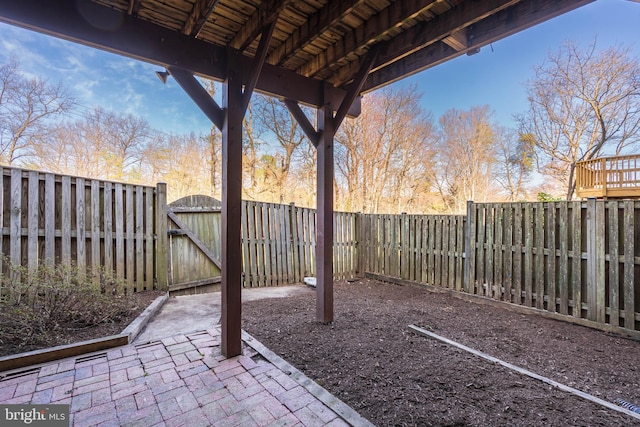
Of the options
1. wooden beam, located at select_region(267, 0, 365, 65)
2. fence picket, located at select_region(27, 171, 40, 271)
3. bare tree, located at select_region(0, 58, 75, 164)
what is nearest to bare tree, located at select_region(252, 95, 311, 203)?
bare tree, located at select_region(0, 58, 75, 164)

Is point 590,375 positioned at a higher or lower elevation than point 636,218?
lower

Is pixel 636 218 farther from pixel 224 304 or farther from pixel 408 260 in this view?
pixel 224 304

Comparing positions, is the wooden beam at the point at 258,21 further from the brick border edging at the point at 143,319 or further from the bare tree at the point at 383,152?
the bare tree at the point at 383,152

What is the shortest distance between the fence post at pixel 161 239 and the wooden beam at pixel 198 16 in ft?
8.82

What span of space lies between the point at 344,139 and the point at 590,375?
10275 millimetres

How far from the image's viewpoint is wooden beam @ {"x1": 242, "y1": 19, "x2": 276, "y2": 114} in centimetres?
212

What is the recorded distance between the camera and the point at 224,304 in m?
2.33

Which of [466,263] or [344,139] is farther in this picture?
[344,139]

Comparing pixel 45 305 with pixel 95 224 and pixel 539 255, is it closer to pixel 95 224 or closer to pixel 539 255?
pixel 95 224

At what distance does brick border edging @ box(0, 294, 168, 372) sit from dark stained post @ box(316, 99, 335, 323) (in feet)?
6.20

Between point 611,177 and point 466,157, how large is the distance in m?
5.76

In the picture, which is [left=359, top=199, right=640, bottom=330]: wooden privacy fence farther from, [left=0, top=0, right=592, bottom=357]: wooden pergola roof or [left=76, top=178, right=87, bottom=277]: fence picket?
[left=76, top=178, right=87, bottom=277]: fence picket

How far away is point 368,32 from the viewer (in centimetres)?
232

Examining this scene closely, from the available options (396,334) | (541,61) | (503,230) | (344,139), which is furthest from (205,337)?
(541,61)
